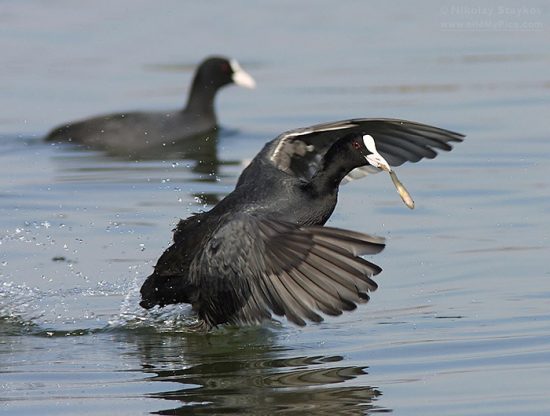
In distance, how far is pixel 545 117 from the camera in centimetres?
1149

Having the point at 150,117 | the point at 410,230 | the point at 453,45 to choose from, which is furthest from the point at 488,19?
the point at 410,230

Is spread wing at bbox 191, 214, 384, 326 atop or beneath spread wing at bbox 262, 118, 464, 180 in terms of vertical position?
beneath

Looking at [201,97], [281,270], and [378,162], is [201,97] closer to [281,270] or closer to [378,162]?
[378,162]

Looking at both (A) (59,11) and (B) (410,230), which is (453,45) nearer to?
(A) (59,11)

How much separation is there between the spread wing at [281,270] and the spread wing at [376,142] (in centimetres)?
102

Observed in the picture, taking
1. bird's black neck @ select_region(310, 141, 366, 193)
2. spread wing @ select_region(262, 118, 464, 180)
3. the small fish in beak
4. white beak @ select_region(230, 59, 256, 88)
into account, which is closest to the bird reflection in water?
bird's black neck @ select_region(310, 141, 366, 193)

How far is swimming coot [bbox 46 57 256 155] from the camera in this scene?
1151cm

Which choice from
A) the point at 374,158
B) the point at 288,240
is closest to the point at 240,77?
the point at 374,158

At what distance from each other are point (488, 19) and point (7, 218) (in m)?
8.09

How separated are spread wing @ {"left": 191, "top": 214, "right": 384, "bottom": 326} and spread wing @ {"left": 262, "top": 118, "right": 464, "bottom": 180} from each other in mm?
1023

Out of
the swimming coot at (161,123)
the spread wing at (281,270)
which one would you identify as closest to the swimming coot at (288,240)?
the spread wing at (281,270)

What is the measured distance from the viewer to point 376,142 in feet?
24.3

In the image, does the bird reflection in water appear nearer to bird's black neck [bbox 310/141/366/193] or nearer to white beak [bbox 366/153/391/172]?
bird's black neck [bbox 310/141/366/193]

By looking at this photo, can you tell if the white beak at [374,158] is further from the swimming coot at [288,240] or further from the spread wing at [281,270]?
the spread wing at [281,270]
